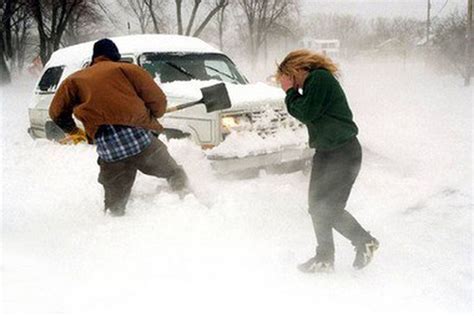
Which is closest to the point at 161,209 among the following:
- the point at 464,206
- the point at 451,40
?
the point at 464,206

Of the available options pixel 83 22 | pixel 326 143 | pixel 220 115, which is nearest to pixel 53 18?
pixel 83 22

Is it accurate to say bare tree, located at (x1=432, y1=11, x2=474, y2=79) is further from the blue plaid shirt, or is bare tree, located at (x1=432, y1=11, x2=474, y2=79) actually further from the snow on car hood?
the blue plaid shirt

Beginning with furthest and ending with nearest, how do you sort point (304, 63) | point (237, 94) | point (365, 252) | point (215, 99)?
point (237, 94)
point (215, 99)
point (365, 252)
point (304, 63)

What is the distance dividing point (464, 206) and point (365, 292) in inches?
103

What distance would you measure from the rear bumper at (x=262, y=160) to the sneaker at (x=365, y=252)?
2.08m

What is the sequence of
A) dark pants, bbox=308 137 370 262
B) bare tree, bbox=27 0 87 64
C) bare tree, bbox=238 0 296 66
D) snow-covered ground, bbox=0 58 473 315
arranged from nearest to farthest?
snow-covered ground, bbox=0 58 473 315, dark pants, bbox=308 137 370 262, bare tree, bbox=27 0 87 64, bare tree, bbox=238 0 296 66

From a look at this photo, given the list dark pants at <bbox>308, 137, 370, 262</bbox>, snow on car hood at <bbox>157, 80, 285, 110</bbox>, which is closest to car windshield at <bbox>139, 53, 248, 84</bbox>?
snow on car hood at <bbox>157, 80, 285, 110</bbox>

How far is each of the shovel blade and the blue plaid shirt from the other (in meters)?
1.03

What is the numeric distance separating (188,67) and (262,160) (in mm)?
2110

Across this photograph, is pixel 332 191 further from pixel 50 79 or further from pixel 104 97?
pixel 50 79

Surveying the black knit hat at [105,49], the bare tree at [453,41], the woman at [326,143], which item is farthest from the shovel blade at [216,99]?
the bare tree at [453,41]

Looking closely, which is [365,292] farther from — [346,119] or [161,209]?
[161,209]

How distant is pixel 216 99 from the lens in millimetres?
5320

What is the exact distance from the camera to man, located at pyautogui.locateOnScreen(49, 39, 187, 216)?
428cm
